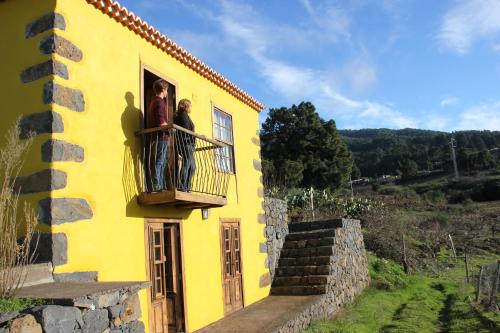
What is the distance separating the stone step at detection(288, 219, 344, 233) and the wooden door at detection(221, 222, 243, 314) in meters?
4.40

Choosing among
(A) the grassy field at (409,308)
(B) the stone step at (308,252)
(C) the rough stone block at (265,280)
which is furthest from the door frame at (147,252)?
(B) the stone step at (308,252)

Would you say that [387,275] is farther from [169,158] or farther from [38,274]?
[38,274]

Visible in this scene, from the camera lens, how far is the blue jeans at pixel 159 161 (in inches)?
272

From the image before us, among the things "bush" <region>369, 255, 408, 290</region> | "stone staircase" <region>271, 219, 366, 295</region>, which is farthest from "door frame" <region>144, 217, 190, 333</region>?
"bush" <region>369, 255, 408, 290</region>

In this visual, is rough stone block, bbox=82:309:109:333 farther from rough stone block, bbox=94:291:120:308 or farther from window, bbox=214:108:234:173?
window, bbox=214:108:234:173

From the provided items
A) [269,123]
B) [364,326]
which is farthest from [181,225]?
[269,123]

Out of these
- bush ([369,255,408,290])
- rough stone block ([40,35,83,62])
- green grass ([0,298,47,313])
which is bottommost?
bush ([369,255,408,290])

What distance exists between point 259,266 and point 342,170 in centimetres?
2131

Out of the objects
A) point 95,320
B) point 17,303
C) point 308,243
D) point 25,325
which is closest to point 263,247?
point 308,243

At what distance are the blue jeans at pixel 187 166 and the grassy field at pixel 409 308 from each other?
3.94 meters

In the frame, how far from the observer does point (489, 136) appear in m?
70.3

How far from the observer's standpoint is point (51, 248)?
5203 millimetres

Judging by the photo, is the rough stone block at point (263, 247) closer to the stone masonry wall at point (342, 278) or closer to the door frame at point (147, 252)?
the stone masonry wall at point (342, 278)

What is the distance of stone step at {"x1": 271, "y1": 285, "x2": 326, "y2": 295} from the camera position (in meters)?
11.1
